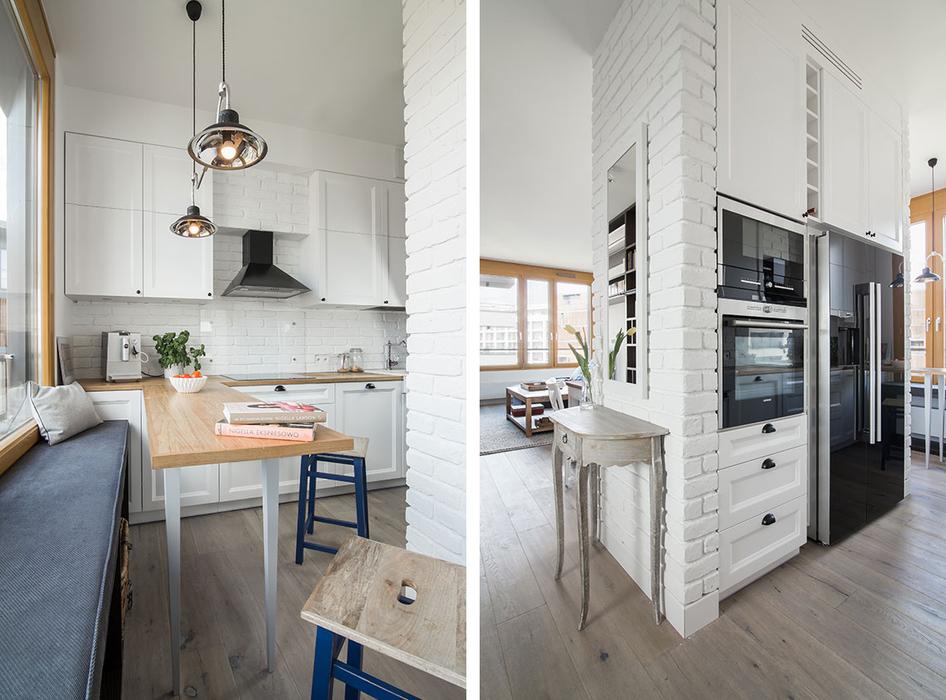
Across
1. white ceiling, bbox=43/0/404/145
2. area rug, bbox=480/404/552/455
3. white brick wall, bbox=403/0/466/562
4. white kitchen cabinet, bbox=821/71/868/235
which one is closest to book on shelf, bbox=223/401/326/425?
white brick wall, bbox=403/0/466/562

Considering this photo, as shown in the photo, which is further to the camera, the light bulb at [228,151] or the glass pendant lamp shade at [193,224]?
the glass pendant lamp shade at [193,224]

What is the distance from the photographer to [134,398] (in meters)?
1.75

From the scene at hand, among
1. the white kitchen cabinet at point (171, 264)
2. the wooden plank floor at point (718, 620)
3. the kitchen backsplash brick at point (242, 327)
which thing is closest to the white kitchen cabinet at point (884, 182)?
the wooden plank floor at point (718, 620)

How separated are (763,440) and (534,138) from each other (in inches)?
14.2

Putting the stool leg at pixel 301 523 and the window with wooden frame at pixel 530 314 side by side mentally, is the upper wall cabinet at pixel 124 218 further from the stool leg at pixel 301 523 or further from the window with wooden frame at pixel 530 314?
the window with wooden frame at pixel 530 314

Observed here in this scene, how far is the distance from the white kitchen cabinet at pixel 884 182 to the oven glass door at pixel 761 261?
0.24 feet

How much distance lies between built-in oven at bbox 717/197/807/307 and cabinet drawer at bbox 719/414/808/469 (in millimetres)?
118

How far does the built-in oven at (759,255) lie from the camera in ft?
1.22

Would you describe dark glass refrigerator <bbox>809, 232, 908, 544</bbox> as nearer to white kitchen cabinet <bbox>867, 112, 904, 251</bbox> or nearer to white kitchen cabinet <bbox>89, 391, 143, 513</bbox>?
white kitchen cabinet <bbox>867, 112, 904, 251</bbox>

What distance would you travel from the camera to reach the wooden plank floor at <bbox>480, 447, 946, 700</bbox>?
0.95 feet

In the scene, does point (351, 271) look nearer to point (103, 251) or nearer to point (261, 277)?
point (261, 277)

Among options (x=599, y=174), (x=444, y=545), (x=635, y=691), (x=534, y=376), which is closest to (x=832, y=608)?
(x=635, y=691)

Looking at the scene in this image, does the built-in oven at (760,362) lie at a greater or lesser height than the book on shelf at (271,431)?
greater

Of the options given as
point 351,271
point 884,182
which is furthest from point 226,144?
point 884,182
